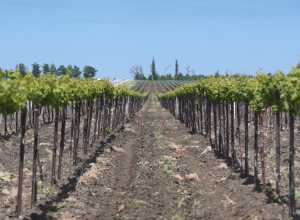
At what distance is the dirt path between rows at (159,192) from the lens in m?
9.06

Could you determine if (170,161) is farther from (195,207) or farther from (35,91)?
(35,91)

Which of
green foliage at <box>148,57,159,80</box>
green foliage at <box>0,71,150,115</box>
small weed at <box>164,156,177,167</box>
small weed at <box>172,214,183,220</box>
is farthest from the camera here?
green foliage at <box>148,57,159,80</box>

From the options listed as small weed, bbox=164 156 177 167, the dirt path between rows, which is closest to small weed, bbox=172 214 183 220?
the dirt path between rows

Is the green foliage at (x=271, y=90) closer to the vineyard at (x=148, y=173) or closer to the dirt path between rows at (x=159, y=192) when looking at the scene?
the vineyard at (x=148, y=173)

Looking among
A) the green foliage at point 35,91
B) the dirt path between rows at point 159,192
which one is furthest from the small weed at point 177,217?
the green foliage at point 35,91

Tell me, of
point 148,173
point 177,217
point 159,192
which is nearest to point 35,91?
point 177,217

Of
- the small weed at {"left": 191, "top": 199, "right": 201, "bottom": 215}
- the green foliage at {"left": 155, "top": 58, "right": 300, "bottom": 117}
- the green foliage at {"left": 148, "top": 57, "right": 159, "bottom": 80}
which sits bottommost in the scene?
the small weed at {"left": 191, "top": 199, "right": 201, "bottom": 215}

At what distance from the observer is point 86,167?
1348 centimetres

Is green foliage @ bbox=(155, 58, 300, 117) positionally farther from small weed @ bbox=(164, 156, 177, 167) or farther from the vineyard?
small weed @ bbox=(164, 156, 177, 167)

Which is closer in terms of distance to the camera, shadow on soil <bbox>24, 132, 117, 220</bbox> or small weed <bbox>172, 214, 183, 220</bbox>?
shadow on soil <bbox>24, 132, 117, 220</bbox>

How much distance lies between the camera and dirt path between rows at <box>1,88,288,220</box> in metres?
9.06

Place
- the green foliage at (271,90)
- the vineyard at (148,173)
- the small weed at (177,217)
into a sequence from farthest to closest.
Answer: the small weed at (177,217)
the vineyard at (148,173)
the green foliage at (271,90)

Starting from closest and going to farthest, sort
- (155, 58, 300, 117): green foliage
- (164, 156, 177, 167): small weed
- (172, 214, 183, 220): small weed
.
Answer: (155, 58, 300, 117): green foliage → (172, 214, 183, 220): small weed → (164, 156, 177, 167): small weed

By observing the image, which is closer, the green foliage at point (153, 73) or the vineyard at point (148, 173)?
the vineyard at point (148, 173)
